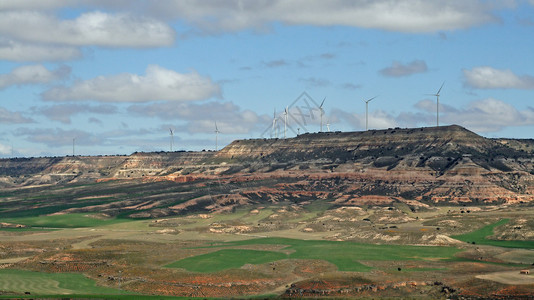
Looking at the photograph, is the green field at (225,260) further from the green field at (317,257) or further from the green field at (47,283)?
the green field at (47,283)

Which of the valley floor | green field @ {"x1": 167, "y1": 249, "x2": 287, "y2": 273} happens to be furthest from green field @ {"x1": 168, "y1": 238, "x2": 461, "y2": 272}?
the valley floor

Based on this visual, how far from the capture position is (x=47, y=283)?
156750 mm

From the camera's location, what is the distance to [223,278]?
158 metres

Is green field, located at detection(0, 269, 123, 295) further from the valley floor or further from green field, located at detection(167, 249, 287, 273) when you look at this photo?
green field, located at detection(167, 249, 287, 273)

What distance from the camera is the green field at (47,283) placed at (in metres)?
147

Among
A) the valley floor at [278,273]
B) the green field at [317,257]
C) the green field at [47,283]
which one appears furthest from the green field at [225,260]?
the green field at [47,283]

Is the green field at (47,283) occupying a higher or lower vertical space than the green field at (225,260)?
lower

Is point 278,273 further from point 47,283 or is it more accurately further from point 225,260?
point 47,283

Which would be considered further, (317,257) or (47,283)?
(317,257)

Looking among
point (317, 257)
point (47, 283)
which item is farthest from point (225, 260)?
point (47, 283)

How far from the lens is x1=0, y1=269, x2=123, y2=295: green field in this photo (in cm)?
14712

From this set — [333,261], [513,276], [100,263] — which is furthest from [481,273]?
[100,263]

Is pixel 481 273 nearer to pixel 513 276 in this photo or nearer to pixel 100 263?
pixel 513 276

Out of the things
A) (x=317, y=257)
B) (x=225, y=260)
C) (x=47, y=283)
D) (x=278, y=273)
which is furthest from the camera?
(x=317, y=257)
